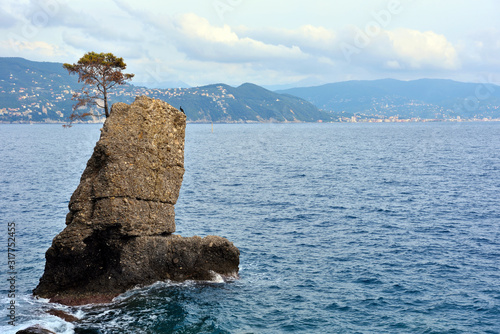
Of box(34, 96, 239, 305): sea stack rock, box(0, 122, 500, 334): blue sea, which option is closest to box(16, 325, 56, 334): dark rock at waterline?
box(0, 122, 500, 334): blue sea

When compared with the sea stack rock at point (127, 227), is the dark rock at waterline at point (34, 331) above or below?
below

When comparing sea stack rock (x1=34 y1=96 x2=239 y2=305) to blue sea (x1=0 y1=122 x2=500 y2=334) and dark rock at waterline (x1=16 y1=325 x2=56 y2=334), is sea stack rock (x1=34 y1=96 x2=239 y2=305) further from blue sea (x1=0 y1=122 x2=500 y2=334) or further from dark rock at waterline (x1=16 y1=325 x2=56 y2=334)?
dark rock at waterline (x1=16 y1=325 x2=56 y2=334)

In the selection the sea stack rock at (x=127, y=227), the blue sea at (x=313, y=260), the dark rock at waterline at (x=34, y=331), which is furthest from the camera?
the sea stack rock at (x=127, y=227)

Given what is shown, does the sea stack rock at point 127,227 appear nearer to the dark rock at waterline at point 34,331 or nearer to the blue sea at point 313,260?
the blue sea at point 313,260

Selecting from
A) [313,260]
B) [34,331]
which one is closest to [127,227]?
[34,331]

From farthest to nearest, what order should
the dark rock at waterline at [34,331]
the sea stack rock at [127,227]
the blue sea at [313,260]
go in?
1. the sea stack rock at [127,227]
2. the blue sea at [313,260]
3. the dark rock at waterline at [34,331]

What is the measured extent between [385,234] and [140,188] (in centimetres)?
2105

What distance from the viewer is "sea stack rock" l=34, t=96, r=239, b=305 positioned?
23.0 m

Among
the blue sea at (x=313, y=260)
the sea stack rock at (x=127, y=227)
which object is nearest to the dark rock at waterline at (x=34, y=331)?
the blue sea at (x=313, y=260)

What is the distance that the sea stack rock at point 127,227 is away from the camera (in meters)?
23.0

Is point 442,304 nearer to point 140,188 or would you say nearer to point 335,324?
point 335,324

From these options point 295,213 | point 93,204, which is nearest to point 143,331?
point 93,204

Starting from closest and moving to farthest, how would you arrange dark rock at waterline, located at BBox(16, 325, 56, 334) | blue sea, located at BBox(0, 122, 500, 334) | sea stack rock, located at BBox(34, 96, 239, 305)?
dark rock at waterline, located at BBox(16, 325, 56, 334) < blue sea, located at BBox(0, 122, 500, 334) < sea stack rock, located at BBox(34, 96, 239, 305)

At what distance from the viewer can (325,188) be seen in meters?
55.9
